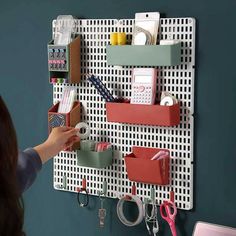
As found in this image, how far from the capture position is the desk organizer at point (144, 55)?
1.45 meters

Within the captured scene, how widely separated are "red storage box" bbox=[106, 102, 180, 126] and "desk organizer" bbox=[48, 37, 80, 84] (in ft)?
0.53

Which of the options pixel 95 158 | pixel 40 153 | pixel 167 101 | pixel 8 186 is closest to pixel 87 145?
pixel 95 158

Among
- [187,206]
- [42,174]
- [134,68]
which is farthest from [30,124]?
[187,206]

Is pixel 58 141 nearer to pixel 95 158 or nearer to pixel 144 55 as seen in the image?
pixel 95 158

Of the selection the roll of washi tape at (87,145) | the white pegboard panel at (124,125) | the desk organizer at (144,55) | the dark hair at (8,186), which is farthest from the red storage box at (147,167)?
the dark hair at (8,186)

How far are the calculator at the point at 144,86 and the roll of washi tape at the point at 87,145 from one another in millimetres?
202

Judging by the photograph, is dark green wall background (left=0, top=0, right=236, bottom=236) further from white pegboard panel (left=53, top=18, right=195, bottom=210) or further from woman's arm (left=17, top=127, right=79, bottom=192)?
woman's arm (left=17, top=127, right=79, bottom=192)

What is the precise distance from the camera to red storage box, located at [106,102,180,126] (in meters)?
1.48

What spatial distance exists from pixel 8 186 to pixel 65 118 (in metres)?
0.61

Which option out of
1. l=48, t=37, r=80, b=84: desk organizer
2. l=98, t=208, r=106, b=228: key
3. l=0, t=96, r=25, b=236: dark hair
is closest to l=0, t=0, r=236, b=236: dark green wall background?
l=98, t=208, r=106, b=228: key

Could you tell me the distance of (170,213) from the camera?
1579 mm

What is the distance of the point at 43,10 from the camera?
1.75 metres

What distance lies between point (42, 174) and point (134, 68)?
0.53 m

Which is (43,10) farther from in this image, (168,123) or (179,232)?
(179,232)
